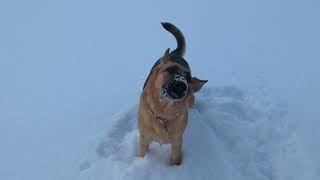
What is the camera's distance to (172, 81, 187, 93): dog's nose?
3367 mm

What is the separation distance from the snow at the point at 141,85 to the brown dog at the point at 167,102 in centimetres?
47

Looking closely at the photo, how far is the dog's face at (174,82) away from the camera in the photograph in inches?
133

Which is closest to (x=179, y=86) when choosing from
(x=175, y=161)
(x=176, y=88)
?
(x=176, y=88)

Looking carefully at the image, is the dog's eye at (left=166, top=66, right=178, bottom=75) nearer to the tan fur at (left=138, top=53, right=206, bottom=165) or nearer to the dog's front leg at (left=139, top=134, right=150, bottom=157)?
the tan fur at (left=138, top=53, right=206, bottom=165)

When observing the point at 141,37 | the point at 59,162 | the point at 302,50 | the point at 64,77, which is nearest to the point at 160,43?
the point at 141,37

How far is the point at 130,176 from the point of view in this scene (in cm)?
420

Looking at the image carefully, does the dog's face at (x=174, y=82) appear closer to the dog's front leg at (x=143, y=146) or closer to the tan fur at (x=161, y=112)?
the tan fur at (x=161, y=112)

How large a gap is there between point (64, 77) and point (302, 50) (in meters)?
3.28

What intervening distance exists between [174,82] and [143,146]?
1.17 m

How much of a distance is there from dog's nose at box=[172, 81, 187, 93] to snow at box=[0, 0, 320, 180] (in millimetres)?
1236

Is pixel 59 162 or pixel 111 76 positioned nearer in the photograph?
pixel 59 162

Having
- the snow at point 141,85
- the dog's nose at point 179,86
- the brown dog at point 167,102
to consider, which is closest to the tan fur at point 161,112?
the brown dog at point 167,102

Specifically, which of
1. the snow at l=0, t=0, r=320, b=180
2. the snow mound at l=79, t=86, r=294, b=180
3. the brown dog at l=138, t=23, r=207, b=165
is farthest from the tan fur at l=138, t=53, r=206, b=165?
the snow at l=0, t=0, r=320, b=180

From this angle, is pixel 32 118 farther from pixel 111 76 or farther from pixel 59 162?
pixel 111 76
